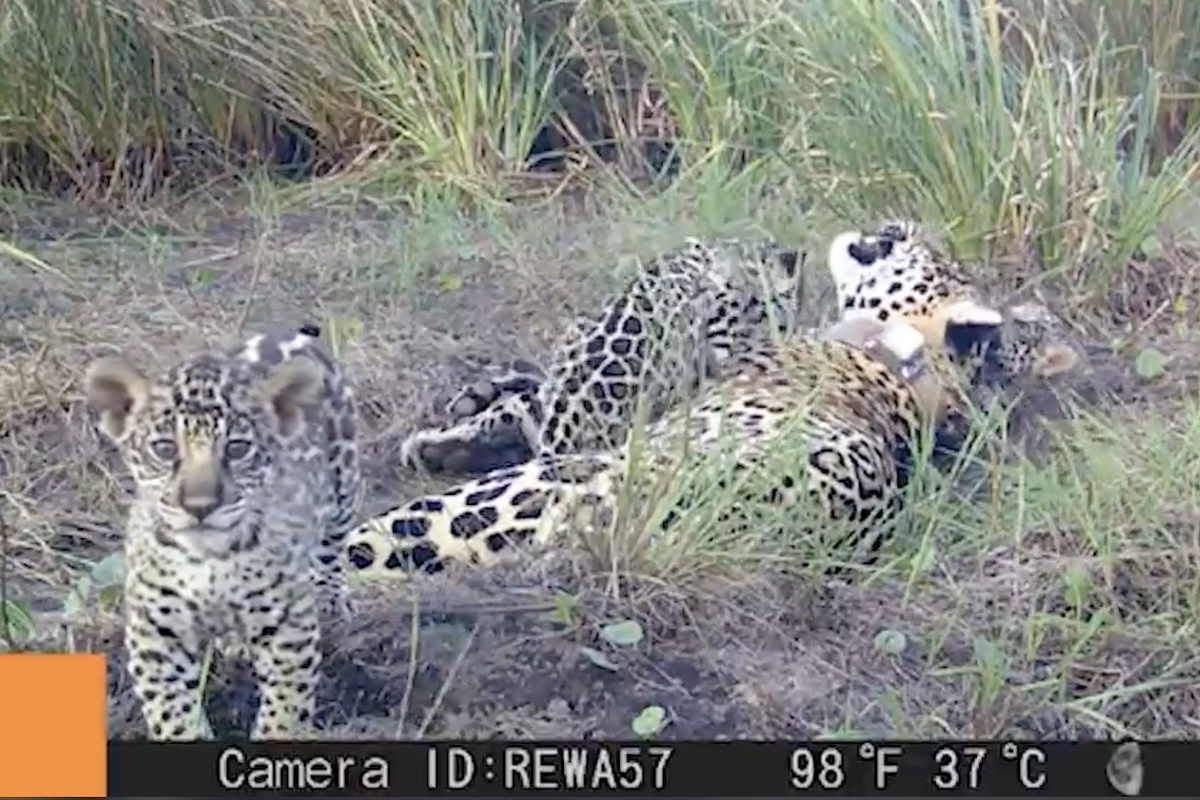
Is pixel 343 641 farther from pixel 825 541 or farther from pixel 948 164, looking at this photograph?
pixel 948 164

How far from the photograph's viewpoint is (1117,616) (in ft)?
8.01

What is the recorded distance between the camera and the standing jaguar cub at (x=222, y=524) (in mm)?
2324

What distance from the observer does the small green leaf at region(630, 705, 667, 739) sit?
242 centimetres

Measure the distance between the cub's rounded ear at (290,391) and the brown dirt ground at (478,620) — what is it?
0.09 metres

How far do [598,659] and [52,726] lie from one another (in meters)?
0.43

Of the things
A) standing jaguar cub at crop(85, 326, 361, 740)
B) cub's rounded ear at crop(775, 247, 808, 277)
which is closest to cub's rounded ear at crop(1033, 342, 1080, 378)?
cub's rounded ear at crop(775, 247, 808, 277)

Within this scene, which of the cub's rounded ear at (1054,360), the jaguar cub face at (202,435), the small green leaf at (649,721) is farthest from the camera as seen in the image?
the cub's rounded ear at (1054,360)

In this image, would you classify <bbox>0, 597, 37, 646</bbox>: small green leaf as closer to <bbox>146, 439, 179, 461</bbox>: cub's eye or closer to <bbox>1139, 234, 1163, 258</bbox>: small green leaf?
<bbox>146, 439, 179, 461</bbox>: cub's eye

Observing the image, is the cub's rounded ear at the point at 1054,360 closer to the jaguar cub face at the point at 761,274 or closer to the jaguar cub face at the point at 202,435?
the jaguar cub face at the point at 761,274

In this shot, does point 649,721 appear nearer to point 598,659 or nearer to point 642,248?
point 598,659

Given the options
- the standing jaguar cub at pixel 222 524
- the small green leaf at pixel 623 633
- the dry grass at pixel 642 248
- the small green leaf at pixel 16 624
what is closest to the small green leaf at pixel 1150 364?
the dry grass at pixel 642 248

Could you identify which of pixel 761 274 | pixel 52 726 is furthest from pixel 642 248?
pixel 52 726

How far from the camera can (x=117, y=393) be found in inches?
92.7

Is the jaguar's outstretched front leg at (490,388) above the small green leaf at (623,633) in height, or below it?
above
